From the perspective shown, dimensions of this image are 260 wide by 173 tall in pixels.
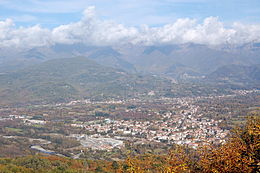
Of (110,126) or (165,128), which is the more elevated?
(110,126)

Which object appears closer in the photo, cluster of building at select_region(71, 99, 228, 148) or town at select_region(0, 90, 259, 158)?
town at select_region(0, 90, 259, 158)

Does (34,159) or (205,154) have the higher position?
(205,154)

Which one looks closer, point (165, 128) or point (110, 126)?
point (165, 128)

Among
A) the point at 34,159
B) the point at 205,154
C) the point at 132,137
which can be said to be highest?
the point at 205,154

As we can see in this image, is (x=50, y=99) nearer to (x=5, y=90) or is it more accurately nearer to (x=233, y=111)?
(x=5, y=90)

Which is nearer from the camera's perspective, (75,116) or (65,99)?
(75,116)

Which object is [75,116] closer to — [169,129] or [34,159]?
[169,129]

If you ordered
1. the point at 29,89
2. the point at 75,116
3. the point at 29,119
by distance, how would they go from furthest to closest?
the point at 29,89 < the point at 75,116 < the point at 29,119

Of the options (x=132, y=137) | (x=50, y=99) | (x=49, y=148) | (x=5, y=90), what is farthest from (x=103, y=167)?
(x=5, y=90)

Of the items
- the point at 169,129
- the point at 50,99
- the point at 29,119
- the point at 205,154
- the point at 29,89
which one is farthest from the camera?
the point at 29,89

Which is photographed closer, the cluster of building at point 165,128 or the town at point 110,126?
the town at point 110,126
